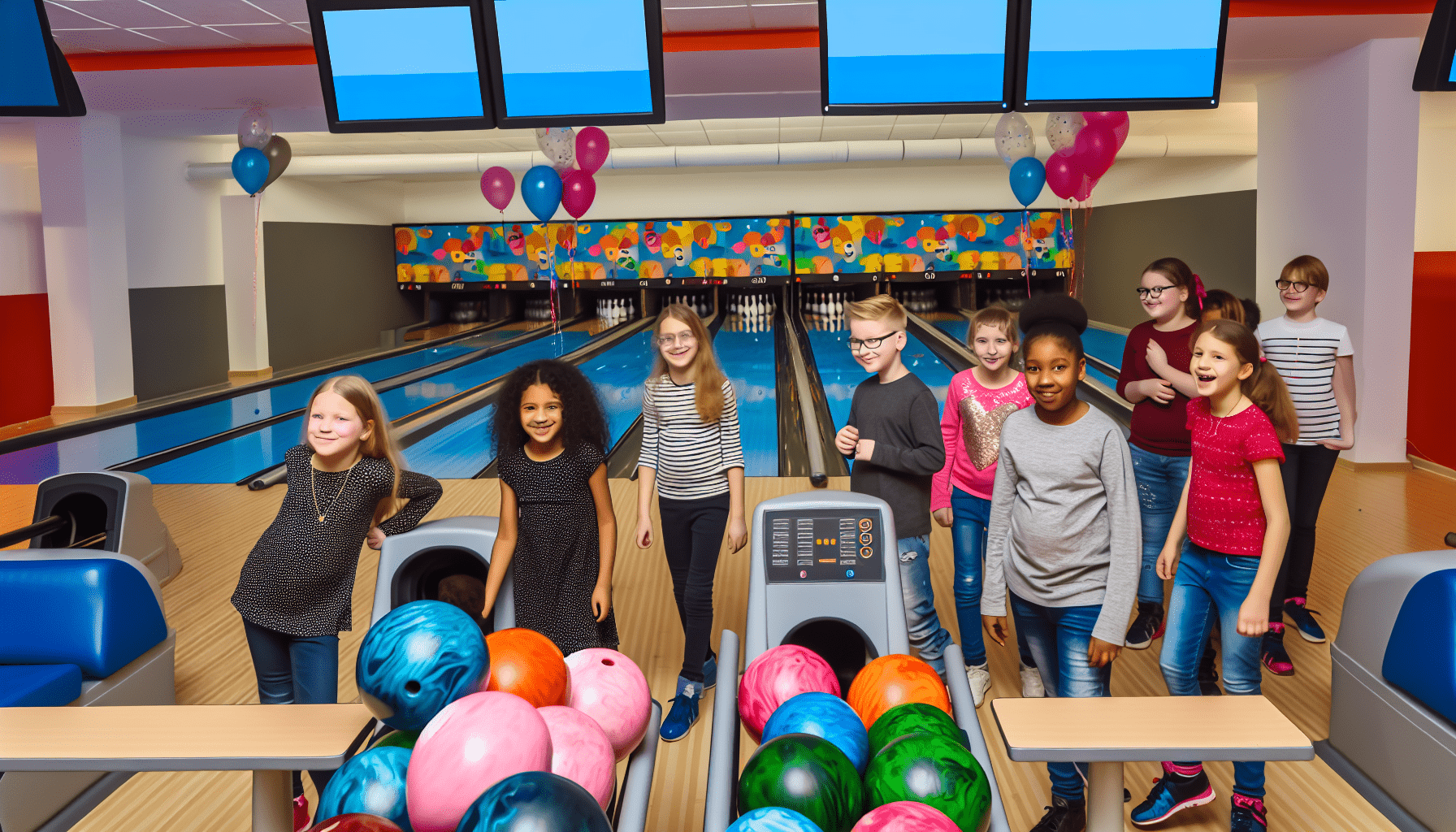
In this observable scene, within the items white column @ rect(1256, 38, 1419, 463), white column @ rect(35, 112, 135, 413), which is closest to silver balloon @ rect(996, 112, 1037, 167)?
white column @ rect(1256, 38, 1419, 463)

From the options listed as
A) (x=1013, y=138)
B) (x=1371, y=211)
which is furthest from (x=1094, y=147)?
(x=1371, y=211)

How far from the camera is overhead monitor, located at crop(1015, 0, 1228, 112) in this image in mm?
2701

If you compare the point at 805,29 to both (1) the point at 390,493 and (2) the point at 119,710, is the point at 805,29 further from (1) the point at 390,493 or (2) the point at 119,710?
(2) the point at 119,710

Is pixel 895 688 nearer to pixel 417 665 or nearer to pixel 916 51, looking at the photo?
pixel 417 665

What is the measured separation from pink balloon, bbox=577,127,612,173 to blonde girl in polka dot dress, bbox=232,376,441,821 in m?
5.12

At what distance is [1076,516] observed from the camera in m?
1.85

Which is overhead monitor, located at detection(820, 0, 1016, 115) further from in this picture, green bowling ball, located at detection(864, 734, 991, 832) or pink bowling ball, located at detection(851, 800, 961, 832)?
pink bowling ball, located at detection(851, 800, 961, 832)

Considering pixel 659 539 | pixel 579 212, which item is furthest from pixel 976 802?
pixel 579 212

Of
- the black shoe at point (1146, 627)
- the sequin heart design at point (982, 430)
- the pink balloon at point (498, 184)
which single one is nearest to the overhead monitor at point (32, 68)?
the sequin heart design at point (982, 430)

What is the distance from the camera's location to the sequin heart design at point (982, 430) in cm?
244

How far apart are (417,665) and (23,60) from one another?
2.60 metres

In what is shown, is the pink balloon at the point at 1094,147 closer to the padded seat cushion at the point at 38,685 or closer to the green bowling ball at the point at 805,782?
the green bowling ball at the point at 805,782

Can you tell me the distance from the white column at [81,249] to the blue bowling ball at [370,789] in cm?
713

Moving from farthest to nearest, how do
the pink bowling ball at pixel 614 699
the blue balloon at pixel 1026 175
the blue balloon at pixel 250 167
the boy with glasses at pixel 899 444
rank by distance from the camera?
1. the blue balloon at pixel 1026 175
2. the blue balloon at pixel 250 167
3. the boy with glasses at pixel 899 444
4. the pink bowling ball at pixel 614 699
